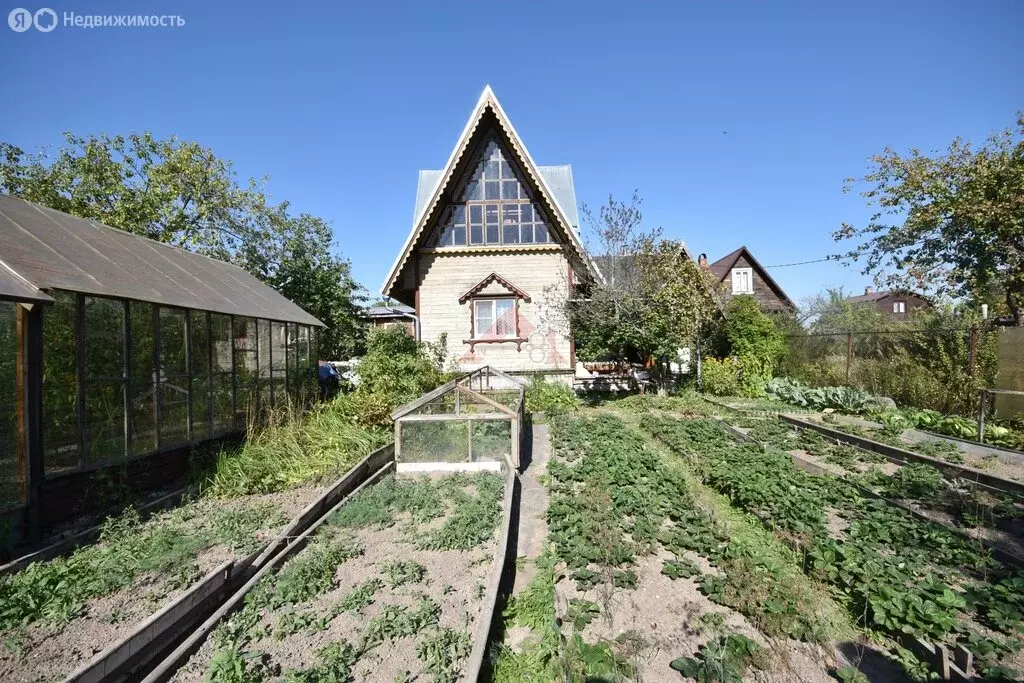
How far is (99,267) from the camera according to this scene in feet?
25.7

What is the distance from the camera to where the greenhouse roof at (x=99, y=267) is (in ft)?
20.9

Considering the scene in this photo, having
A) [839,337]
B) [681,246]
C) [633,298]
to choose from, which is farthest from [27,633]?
[839,337]

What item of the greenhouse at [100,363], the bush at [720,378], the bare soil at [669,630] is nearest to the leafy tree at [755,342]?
the bush at [720,378]

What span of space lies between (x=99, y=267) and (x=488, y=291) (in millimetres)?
11777

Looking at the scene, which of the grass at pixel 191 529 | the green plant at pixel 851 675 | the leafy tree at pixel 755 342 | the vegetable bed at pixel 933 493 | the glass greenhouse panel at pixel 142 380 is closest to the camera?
the green plant at pixel 851 675

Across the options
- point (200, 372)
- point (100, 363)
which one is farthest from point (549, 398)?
point (100, 363)

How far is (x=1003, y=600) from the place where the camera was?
13.5 ft

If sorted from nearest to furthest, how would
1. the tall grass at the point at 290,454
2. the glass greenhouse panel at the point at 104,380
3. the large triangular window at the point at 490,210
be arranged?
the glass greenhouse panel at the point at 104,380
the tall grass at the point at 290,454
the large triangular window at the point at 490,210

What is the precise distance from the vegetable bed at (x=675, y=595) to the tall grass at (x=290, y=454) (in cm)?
442

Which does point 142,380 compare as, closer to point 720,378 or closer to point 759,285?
point 720,378

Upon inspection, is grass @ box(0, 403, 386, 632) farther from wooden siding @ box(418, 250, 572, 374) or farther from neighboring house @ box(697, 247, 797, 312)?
neighboring house @ box(697, 247, 797, 312)

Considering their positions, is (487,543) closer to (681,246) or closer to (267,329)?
(267,329)

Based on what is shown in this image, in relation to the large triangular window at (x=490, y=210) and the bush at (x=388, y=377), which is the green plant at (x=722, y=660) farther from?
the large triangular window at (x=490, y=210)

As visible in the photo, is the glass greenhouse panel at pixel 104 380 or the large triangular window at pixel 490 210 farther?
the large triangular window at pixel 490 210
